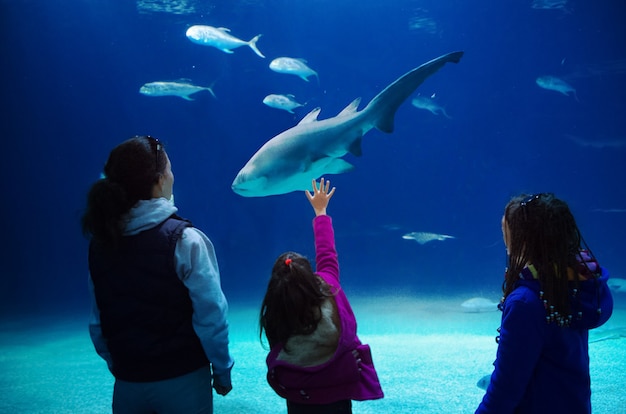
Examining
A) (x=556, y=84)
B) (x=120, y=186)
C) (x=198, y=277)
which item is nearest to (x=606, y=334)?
(x=198, y=277)

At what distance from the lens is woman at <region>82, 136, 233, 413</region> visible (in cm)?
177

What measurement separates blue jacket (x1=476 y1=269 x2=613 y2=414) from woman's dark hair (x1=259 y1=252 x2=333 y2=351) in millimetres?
658

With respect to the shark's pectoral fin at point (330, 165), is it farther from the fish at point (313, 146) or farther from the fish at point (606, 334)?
the fish at point (606, 334)

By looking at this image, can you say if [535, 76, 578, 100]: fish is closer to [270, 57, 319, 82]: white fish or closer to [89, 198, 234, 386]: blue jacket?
[270, 57, 319, 82]: white fish

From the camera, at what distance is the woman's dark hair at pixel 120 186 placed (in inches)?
69.5

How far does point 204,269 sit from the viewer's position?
1.77m

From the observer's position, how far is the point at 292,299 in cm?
165

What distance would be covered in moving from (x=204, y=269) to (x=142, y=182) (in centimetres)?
42

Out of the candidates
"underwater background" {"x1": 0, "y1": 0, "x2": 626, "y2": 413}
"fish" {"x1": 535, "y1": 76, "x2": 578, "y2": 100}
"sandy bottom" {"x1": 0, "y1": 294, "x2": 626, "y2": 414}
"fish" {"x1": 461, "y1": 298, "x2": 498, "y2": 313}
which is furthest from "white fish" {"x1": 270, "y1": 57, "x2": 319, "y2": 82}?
"fish" {"x1": 535, "y1": 76, "x2": 578, "y2": 100}

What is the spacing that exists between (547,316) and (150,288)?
4.65ft

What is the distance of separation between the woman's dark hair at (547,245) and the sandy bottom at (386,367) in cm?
212

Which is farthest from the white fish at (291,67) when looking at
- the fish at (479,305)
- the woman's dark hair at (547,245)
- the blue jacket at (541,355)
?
the blue jacket at (541,355)

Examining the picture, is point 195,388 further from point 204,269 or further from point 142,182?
point 142,182

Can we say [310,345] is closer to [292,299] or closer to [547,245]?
[292,299]
